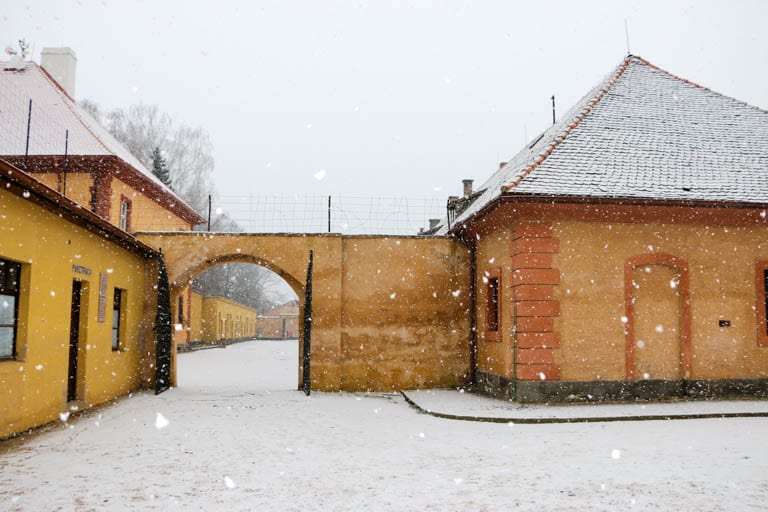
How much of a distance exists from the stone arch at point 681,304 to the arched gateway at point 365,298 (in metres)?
4.06

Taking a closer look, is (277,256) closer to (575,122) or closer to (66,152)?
(575,122)

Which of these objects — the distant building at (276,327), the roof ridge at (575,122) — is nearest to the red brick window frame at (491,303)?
the roof ridge at (575,122)

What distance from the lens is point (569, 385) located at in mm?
12188

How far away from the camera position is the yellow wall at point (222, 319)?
40.1m

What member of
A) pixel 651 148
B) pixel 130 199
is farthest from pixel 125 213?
pixel 651 148

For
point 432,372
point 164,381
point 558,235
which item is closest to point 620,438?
point 558,235

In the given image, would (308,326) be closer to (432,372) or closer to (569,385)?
(432,372)

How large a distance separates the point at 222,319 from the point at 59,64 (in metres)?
20.7

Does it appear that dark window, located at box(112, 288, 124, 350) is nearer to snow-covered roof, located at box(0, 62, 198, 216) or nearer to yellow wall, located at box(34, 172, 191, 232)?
yellow wall, located at box(34, 172, 191, 232)

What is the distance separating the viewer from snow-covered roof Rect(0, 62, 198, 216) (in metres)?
20.2

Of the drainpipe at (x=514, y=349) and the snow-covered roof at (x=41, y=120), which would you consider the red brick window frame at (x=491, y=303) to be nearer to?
the drainpipe at (x=514, y=349)

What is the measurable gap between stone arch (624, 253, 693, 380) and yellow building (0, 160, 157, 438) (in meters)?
9.79

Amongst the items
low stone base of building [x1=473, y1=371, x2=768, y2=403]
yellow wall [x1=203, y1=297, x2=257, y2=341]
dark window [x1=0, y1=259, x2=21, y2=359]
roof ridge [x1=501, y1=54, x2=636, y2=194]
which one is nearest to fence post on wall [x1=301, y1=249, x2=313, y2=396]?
low stone base of building [x1=473, y1=371, x2=768, y2=403]

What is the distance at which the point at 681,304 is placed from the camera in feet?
42.0
